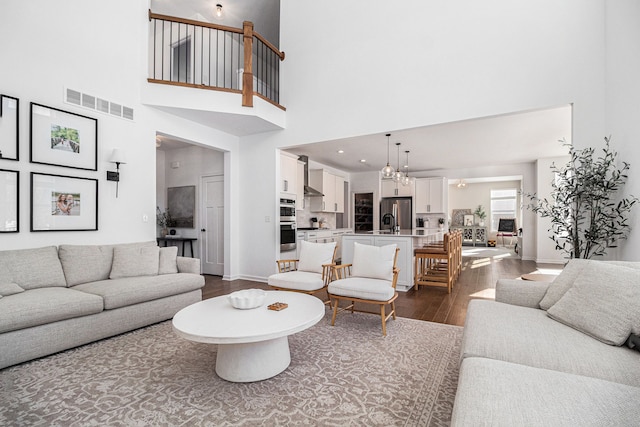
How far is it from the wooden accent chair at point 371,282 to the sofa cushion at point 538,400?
1700mm

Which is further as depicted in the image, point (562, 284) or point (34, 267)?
point (34, 267)

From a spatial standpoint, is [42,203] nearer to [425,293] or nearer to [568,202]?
[425,293]

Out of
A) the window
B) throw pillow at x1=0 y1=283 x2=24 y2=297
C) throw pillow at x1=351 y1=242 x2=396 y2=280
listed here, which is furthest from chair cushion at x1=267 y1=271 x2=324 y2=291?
the window

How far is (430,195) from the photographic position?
9656mm

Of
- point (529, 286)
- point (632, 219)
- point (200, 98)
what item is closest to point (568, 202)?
point (632, 219)

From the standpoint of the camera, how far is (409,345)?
284 centimetres

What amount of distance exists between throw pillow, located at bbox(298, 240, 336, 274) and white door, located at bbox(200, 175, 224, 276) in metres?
2.85

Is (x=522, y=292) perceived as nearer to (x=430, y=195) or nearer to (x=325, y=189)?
(x=325, y=189)

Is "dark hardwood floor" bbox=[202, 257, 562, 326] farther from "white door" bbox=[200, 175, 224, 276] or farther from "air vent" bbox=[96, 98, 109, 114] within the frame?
"air vent" bbox=[96, 98, 109, 114]

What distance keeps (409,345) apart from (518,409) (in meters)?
1.79

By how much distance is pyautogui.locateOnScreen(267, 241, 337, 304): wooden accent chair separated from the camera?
3.59 metres

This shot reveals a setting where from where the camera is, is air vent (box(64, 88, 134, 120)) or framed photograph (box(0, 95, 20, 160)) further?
Result: air vent (box(64, 88, 134, 120))

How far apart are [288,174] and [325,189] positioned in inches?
86.1

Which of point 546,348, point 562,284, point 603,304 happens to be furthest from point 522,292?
point 546,348
